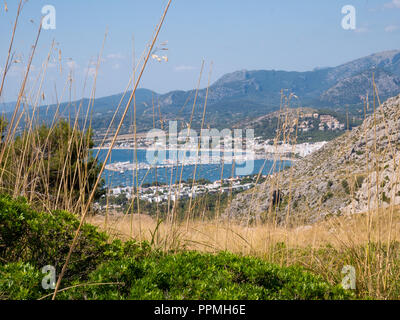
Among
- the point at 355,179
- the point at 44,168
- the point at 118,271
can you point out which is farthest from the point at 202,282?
the point at 44,168

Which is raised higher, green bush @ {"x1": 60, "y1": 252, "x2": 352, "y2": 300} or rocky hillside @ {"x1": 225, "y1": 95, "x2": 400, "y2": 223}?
rocky hillside @ {"x1": 225, "y1": 95, "x2": 400, "y2": 223}

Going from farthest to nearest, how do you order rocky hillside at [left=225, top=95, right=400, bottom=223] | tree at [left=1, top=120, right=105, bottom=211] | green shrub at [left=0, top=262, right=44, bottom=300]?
tree at [left=1, top=120, right=105, bottom=211] < rocky hillside at [left=225, top=95, right=400, bottom=223] < green shrub at [left=0, top=262, right=44, bottom=300]

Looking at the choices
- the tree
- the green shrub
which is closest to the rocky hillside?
the tree

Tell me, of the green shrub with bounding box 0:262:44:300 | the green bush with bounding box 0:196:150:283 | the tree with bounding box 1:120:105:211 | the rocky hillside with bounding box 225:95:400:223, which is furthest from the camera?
the tree with bounding box 1:120:105:211

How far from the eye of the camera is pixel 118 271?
139 centimetres

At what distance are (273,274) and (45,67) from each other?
8.12 ft

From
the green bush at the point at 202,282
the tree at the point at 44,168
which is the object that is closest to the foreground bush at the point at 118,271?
the green bush at the point at 202,282

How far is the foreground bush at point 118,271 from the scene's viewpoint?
1261 mm

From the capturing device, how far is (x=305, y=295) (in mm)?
1305

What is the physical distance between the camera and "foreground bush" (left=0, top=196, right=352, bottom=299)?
49.6 inches

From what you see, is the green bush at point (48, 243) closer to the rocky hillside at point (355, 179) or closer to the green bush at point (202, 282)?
the green bush at point (202, 282)

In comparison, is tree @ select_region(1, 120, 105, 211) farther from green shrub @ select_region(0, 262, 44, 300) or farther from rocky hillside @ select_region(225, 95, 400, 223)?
rocky hillside @ select_region(225, 95, 400, 223)
